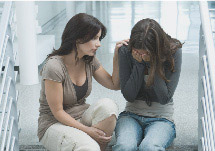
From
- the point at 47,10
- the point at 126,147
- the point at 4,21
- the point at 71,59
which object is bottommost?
the point at 126,147

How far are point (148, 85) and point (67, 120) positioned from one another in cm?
53

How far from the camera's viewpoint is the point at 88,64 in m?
2.77

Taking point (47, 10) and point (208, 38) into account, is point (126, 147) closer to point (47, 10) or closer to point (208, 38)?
point (208, 38)

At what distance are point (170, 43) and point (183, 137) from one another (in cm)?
81

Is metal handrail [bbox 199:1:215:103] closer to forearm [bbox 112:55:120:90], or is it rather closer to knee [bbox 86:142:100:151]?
forearm [bbox 112:55:120:90]

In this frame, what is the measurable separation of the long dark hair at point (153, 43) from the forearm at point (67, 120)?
509 mm

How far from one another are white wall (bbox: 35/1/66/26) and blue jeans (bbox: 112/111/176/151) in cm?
653

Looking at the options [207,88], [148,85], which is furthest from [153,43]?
[207,88]

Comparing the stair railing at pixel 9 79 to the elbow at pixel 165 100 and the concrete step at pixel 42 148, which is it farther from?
the elbow at pixel 165 100

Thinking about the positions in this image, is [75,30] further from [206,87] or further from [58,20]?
[58,20]

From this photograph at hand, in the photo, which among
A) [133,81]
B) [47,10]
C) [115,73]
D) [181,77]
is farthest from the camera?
[47,10]

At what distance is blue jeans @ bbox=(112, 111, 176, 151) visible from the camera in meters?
2.46

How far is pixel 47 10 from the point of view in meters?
10.3

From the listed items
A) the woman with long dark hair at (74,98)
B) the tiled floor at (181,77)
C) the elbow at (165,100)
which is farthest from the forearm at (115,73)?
the tiled floor at (181,77)
